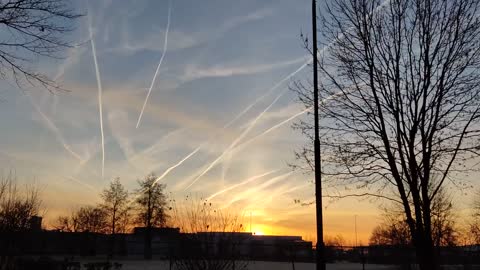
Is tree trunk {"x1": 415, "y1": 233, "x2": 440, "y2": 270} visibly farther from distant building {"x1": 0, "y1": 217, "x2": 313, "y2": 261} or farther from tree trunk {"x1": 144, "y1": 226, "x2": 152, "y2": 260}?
tree trunk {"x1": 144, "y1": 226, "x2": 152, "y2": 260}

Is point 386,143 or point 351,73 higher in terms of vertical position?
point 351,73

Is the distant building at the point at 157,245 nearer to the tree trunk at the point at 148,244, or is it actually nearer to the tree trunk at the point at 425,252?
the tree trunk at the point at 148,244

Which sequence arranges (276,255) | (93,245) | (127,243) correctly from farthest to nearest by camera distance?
(127,243) → (93,245) → (276,255)

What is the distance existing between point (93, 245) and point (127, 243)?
1002 centimetres

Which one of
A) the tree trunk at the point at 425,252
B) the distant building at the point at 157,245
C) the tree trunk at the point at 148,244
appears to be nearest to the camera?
the distant building at the point at 157,245

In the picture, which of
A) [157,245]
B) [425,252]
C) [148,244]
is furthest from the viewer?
[157,245]

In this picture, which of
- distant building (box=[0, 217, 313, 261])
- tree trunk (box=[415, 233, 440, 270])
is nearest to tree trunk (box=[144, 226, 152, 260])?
distant building (box=[0, 217, 313, 261])

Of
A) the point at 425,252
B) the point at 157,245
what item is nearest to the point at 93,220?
the point at 157,245

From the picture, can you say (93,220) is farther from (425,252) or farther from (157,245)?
(425,252)

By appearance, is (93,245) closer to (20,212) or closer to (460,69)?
(20,212)

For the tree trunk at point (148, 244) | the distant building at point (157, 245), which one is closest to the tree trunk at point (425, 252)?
the distant building at point (157, 245)

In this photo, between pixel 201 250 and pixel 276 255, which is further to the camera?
pixel 276 255

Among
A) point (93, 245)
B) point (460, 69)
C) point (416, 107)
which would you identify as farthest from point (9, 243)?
point (93, 245)

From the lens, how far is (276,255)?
54.2 m
